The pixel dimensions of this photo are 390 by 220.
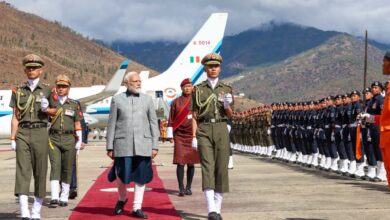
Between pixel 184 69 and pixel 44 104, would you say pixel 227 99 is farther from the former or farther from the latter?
pixel 184 69

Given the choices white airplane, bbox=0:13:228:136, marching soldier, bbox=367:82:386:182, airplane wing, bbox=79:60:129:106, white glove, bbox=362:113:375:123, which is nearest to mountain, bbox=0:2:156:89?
airplane wing, bbox=79:60:129:106

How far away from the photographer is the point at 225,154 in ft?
28.0

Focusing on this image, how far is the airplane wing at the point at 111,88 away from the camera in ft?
119

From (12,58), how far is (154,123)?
109 metres

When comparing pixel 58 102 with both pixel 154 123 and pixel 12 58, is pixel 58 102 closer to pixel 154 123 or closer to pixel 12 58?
pixel 154 123

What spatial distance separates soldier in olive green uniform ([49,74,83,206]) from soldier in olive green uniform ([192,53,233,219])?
2.38 meters

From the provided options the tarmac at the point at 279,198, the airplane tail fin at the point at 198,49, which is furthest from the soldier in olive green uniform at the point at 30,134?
the airplane tail fin at the point at 198,49

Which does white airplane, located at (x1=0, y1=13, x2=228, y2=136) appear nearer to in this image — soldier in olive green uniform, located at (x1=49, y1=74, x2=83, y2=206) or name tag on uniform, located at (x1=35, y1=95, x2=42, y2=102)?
soldier in olive green uniform, located at (x1=49, y1=74, x2=83, y2=206)

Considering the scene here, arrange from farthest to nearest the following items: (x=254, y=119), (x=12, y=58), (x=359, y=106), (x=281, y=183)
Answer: (x=12, y=58) → (x=254, y=119) → (x=359, y=106) → (x=281, y=183)

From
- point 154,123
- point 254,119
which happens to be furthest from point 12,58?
point 154,123

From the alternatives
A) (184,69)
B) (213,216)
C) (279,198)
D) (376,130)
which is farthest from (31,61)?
(184,69)

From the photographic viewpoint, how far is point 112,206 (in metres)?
9.84

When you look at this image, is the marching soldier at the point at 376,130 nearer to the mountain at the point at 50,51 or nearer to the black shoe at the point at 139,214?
the black shoe at the point at 139,214

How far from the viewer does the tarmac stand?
28.8 ft
